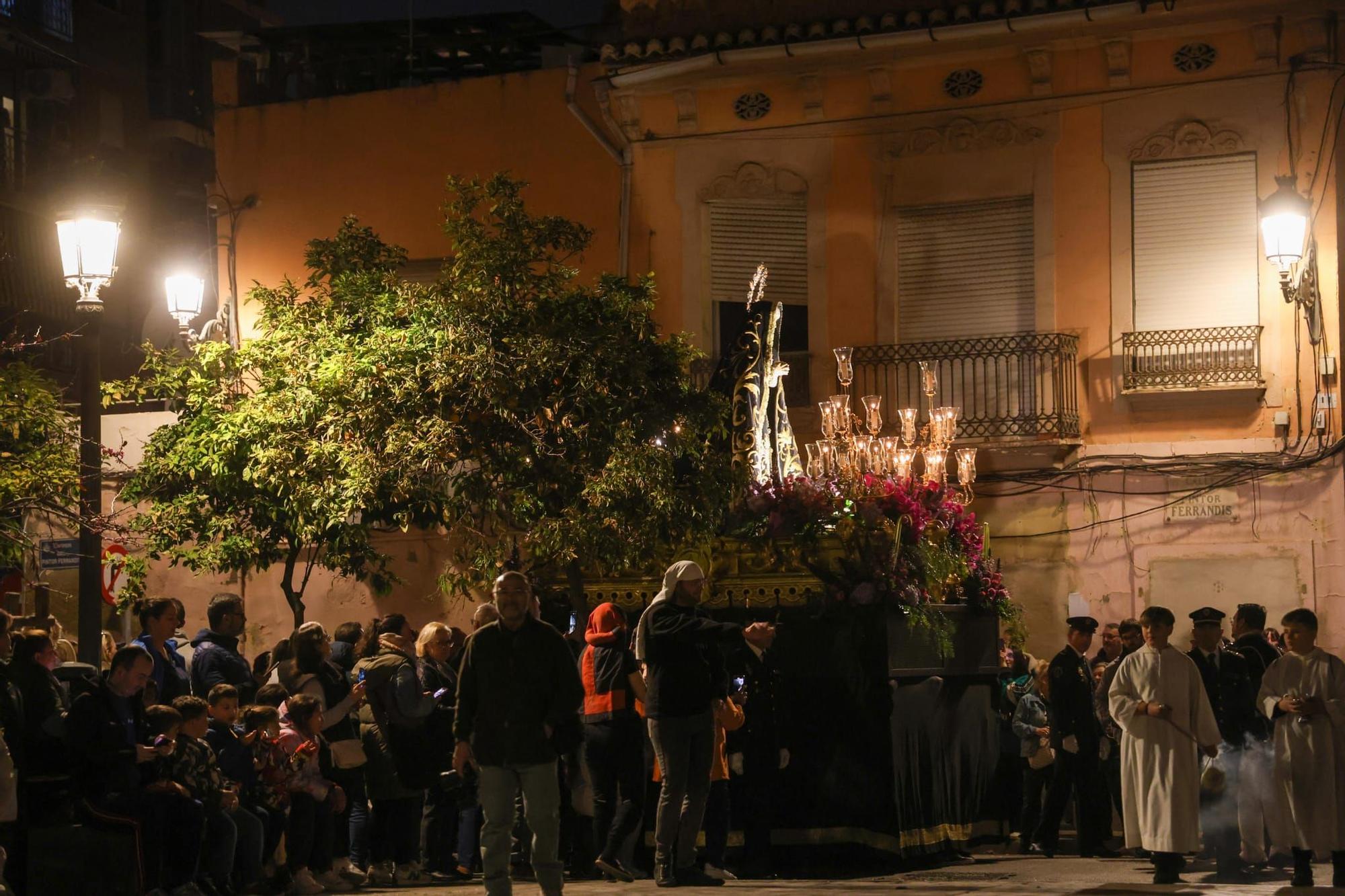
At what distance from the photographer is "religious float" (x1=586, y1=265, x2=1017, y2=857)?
12414 millimetres

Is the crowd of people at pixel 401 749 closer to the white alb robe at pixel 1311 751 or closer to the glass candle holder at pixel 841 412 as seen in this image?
the glass candle holder at pixel 841 412

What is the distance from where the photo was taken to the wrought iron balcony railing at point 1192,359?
796 inches

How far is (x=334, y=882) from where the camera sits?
39.7 ft

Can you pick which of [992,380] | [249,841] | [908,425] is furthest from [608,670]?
[992,380]

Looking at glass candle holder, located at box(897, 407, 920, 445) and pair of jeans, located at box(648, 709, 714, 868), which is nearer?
pair of jeans, located at box(648, 709, 714, 868)

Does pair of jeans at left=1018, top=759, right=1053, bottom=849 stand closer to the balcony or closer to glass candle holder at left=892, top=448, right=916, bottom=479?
glass candle holder at left=892, top=448, right=916, bottom=479

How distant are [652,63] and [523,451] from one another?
9.84m

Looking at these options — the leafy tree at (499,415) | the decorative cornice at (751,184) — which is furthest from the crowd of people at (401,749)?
the decorative cornice at (751,184)

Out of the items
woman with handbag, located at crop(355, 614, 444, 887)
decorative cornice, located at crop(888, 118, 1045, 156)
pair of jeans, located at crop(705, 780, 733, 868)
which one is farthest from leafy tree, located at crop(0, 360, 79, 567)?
decorative cornice, located at crop(888, 118, 1045, 156)

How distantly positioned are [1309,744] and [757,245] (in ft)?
38.3

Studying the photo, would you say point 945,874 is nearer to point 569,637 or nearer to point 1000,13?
point 569,637

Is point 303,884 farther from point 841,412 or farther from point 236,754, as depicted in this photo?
point 841,412

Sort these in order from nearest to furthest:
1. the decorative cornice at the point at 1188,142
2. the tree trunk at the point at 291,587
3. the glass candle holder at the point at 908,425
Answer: the tree trunk at the point at 291,587 < the glass candle holder at the point at 908,425 < the decorative cornice at the point at 1188,142

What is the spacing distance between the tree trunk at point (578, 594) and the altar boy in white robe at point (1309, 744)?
4.28 meters
